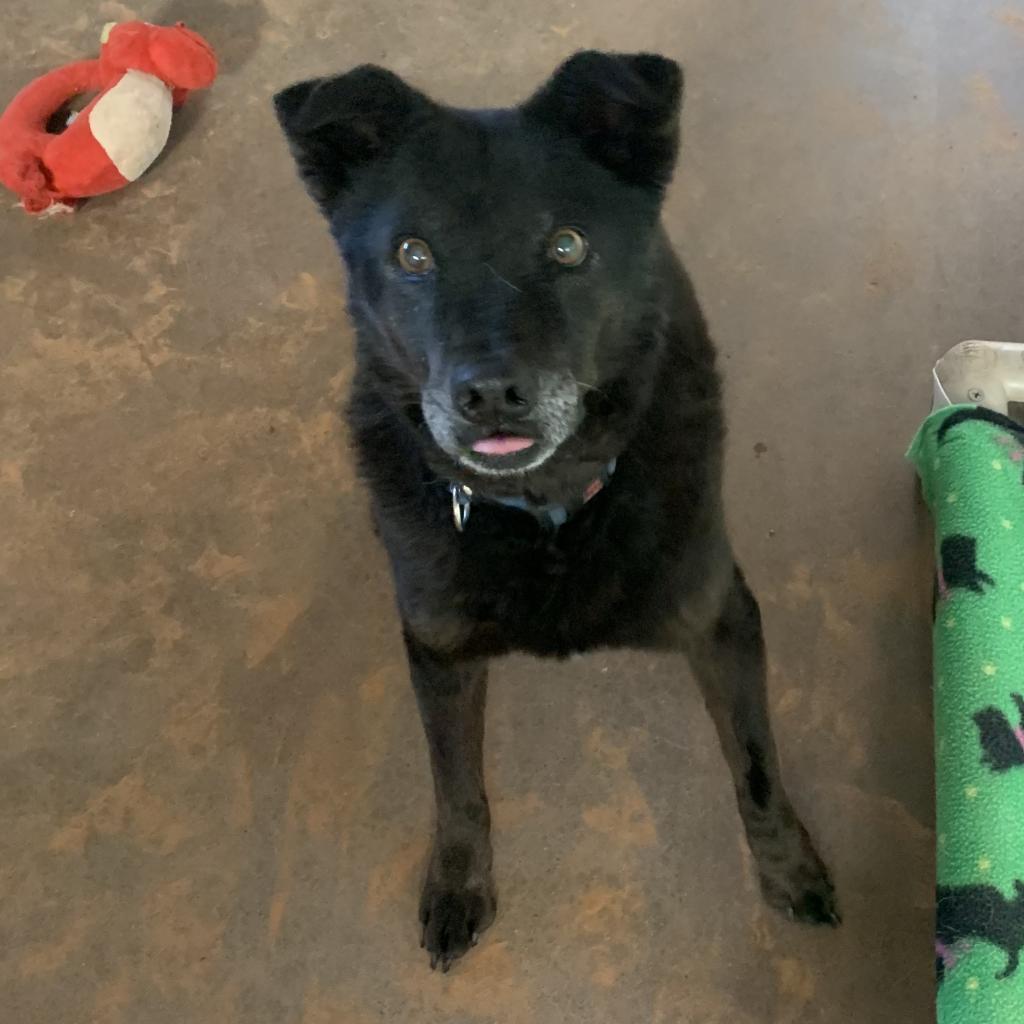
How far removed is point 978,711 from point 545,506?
0.62m

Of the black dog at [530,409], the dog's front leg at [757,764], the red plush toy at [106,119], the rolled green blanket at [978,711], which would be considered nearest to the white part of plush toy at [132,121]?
the red plush toy at [106,119]

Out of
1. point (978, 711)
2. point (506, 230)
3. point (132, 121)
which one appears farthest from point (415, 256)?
point (132, 121)

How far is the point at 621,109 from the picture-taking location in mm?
1162

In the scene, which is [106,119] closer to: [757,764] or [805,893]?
[757,764]

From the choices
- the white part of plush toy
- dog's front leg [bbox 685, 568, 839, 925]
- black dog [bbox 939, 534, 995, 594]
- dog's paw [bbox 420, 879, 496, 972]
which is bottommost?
dog's paw [bbox 420, 879, 496, 972]

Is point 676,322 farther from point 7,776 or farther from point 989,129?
point 7,776

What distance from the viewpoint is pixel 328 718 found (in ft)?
5.66

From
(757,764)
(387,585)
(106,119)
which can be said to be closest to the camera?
(757,764)

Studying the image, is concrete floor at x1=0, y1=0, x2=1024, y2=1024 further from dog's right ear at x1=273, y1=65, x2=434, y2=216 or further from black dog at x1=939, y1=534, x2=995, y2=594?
dog's right ear at x1=273, y1=65, x2=434, y2=216

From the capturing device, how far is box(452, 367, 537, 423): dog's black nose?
1.06 m

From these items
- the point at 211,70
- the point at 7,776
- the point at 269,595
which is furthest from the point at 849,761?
the point at 211,70

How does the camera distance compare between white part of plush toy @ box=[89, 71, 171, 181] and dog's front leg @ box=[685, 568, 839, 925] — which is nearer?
dog's front leg @ box=[685, 568, 839, 925]

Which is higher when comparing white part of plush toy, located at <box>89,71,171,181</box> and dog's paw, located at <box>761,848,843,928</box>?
white part of plush toy, located at <box>89,71,171,181</box>

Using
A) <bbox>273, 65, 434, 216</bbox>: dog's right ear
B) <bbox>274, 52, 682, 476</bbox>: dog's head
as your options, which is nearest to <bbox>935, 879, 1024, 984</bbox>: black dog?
<bbox>274, 52, 682, 476</bbox>: dog's head
